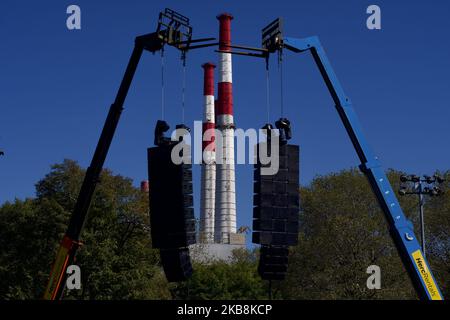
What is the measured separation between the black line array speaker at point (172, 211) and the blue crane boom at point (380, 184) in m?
4.45

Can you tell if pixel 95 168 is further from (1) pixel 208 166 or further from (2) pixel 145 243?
(1) pixel 208 166

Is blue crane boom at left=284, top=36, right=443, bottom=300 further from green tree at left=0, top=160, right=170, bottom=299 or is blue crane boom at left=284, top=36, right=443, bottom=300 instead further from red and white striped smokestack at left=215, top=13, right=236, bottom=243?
red and white striped smokestack at left=215, top=13, right=236, bottom=243

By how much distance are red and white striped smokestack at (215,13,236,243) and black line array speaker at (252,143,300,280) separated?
54278 mm

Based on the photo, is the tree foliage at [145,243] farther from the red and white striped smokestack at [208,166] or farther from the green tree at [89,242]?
the red and white striped smokestack at [208,166]

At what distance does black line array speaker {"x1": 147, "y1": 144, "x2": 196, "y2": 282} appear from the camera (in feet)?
60.4

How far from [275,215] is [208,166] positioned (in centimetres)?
6201

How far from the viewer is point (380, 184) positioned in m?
20.0

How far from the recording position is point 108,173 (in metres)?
45.9

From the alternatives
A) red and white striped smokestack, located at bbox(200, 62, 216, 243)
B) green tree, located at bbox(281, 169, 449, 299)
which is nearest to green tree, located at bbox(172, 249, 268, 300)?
green tree, located at bbox(281, 169, 449, 299)

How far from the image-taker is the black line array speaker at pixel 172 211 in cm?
1841

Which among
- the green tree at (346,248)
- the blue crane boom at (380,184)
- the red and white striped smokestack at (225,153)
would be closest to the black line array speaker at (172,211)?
the blue crane boom at (380,184)

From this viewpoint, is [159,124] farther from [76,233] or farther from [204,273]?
[204,273]
